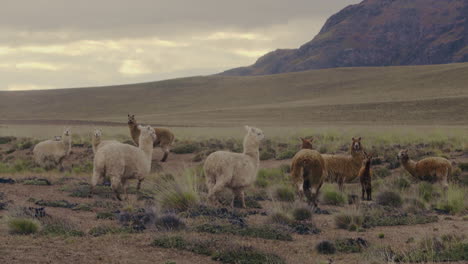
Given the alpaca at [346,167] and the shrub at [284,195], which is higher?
the alpaca at [346,167]

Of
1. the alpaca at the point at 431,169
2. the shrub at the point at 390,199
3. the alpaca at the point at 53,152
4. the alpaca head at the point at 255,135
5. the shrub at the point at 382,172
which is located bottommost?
the shrub at the point at 382,172

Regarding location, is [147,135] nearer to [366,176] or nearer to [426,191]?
[366,176]

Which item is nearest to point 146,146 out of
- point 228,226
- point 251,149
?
point 251,149

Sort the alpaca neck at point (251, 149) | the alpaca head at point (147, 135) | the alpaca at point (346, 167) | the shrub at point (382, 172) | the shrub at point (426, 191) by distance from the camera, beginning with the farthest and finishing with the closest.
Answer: the shrub at point (382, 172)
the alpaca at point (346, 167)
the alpaca head at point (147, 135)
the shrub at point (426, 191)
the alpaca neck at point (251, 149)

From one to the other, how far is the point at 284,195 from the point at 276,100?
69.2m

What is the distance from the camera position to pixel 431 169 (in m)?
15.3

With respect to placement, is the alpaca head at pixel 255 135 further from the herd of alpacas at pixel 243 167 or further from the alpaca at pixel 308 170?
the alpaca at pixel 308 170

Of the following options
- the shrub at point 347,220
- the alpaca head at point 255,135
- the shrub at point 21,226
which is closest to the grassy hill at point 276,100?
the alpaca head at point 255,135

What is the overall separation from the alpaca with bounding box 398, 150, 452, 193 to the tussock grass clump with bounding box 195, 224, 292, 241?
7381mm

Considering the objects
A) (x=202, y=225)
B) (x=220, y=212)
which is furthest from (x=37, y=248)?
(x=220, y=212)

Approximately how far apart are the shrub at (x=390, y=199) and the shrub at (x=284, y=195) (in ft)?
6.78

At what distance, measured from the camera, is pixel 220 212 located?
10891 millimetres

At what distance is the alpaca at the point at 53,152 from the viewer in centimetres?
2080

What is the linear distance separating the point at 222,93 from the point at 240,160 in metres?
83.3
